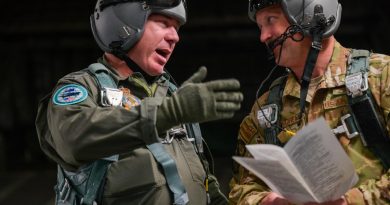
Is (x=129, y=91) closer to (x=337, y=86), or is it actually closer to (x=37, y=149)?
(x=337, y=86)

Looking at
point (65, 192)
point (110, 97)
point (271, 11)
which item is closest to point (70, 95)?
point (110, 97)

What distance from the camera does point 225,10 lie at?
31.4 feet

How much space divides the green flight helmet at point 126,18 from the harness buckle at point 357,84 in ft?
2.96

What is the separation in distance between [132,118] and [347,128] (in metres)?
0.98

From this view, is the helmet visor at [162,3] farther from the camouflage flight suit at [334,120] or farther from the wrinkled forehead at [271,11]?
the camouflage flight suit at [334,120]

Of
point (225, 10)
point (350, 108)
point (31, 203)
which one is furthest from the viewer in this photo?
point (225, 10)

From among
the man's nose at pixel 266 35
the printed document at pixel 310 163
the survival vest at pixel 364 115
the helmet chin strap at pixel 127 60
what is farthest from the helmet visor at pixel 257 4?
the printed document at pixel 310 163

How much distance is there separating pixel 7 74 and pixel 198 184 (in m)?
7.35

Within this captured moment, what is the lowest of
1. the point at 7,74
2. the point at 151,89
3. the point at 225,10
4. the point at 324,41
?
the point at 7,74

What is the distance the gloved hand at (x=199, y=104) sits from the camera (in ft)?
8.01

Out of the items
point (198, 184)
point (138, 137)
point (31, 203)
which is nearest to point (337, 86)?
point (198, 184)

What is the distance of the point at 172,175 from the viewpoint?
2.85 metres

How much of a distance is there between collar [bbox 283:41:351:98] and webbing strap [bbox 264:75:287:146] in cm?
5

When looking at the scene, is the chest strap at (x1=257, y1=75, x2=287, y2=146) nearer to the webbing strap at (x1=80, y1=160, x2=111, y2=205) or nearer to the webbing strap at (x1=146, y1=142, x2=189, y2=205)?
the webbing strap at (x1=146, y1=142, x2=189, y2=205)
